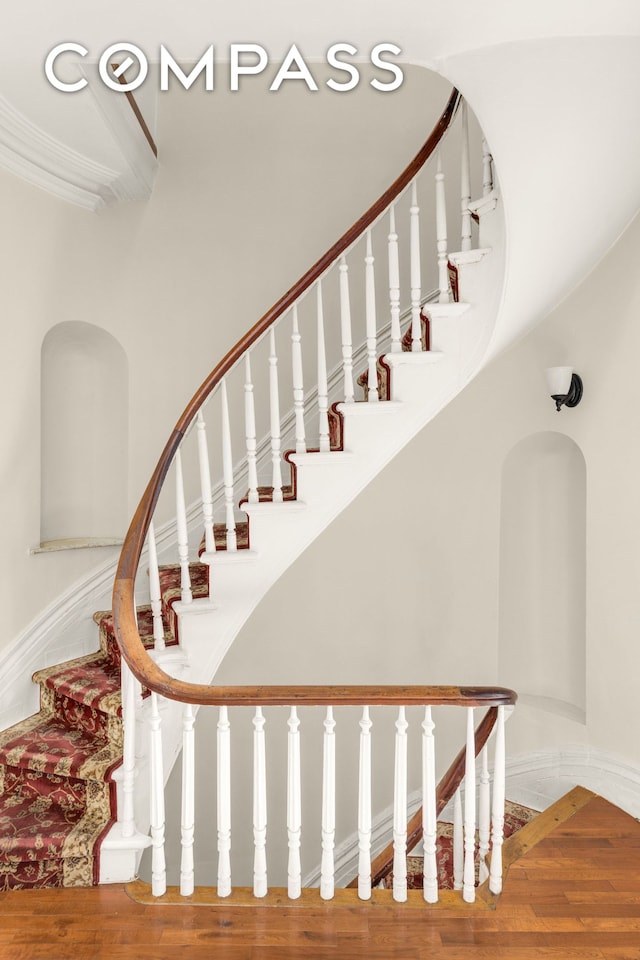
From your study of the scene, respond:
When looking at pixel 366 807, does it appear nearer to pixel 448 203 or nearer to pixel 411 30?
pixel 411 30

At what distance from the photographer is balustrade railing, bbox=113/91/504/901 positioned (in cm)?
249

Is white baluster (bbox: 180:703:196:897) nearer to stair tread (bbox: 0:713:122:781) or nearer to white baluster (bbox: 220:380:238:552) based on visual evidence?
stair tread (bbox: 0:713:122:781)

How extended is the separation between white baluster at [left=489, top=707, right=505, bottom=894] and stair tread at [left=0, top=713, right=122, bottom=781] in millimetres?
1604

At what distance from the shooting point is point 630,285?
370 cm

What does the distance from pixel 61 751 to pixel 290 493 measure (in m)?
1.72

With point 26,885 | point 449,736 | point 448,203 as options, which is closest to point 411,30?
point 448,203

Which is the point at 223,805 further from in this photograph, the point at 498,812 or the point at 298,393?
the point at 298,393

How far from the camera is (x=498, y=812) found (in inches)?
98.2

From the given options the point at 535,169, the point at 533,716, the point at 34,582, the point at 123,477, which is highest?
the point at 535,169

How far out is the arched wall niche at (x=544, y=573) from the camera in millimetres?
4250

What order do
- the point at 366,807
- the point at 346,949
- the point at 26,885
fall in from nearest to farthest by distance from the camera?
the point at 346,949 → the point at 366,807 → the point at 26,885

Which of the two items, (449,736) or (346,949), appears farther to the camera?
(449,736)

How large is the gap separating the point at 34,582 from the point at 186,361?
1.81 metres

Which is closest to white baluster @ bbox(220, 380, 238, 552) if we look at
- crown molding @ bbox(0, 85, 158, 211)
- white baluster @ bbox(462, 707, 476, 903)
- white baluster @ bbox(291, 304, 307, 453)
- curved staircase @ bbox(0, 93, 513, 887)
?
curved staircase @ bbox(0, 93, 513, 887)
